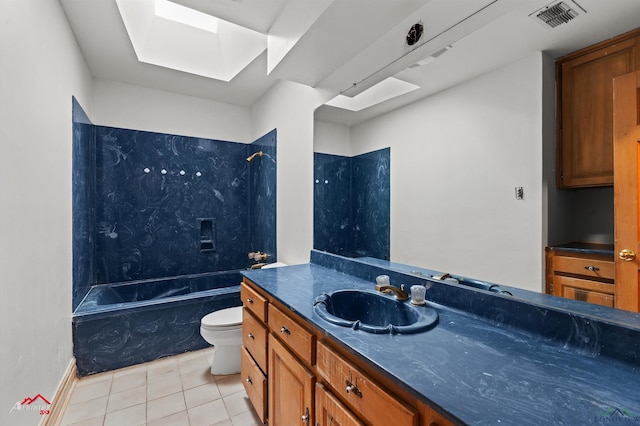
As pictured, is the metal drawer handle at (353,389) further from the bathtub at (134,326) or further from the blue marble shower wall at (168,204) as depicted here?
the blue marble shower wall at (168,204)

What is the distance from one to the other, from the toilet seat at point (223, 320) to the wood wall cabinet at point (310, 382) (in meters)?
0.40

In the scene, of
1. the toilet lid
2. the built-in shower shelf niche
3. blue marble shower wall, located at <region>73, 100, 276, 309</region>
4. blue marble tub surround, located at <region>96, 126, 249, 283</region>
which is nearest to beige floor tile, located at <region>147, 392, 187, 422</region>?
the toilet lid

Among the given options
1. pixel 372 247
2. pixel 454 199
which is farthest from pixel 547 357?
pixel 372 247

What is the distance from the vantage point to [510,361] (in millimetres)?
773

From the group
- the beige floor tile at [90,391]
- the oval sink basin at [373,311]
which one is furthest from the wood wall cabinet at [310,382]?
the beige floor tile at [90,391]

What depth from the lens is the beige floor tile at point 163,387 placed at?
6.35 feet

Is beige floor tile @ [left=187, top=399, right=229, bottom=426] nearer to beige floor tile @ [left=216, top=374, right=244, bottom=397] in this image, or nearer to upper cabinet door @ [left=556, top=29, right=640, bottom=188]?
beige floor tile @ [left=216, top=374, right=244, bottom=397]

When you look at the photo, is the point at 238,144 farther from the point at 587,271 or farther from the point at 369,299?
the point at 587,271

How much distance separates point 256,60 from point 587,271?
265cm

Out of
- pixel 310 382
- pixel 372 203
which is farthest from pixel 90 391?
pixel 372 203

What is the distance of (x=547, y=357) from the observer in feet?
2.61

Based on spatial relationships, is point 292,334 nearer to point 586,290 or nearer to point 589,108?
point 586,290

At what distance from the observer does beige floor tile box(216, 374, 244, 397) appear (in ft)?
6.46

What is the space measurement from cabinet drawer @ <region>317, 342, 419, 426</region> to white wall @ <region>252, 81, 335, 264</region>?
1.35 meters
